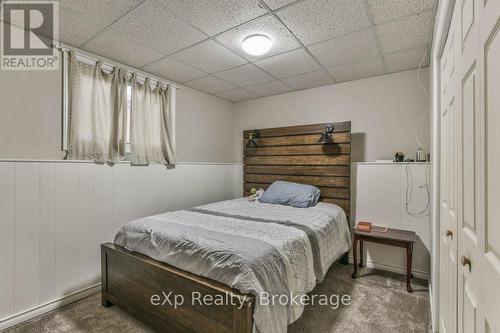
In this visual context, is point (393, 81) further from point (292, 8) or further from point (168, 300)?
point (168, 300)

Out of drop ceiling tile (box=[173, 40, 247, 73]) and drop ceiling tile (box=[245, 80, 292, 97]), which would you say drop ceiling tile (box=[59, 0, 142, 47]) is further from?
drop ceiling tile (box=[245, 80, 292, 97])

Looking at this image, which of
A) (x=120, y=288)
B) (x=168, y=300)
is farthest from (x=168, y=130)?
(x=168, y=300)

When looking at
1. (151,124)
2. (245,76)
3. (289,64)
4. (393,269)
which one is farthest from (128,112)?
(393,269)

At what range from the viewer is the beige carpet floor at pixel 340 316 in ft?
6.21

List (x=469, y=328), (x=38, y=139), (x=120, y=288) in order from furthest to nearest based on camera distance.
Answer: (x=38, y=139) < (x=120, y=288) < (x=469, y=328)

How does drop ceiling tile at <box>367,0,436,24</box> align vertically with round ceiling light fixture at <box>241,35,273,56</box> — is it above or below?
above

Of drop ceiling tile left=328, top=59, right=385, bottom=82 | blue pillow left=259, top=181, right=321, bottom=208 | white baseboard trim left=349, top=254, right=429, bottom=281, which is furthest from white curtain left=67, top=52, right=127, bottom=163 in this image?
white baseboard trim left=349, top=254, right=429, bottom=281

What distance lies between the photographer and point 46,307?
2117 mm

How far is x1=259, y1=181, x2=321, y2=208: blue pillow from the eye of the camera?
121 inches

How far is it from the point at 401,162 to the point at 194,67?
2.66 meters

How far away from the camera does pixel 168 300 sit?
1706 mm

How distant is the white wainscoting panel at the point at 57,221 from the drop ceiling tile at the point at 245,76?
149cm

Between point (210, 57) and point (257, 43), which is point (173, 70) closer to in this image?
point (210, 57)

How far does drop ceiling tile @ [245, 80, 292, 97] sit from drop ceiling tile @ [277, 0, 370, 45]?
4.04 ft
